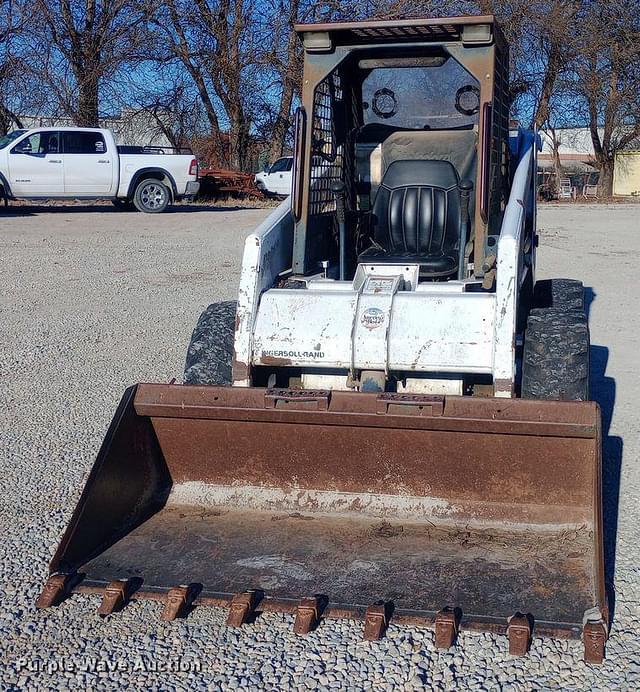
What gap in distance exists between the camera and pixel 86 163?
66.7ft

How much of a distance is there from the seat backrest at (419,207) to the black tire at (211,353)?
4.31 ft

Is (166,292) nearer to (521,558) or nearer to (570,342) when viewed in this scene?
(570,342)

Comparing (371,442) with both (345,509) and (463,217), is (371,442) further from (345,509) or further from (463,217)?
(463,217)

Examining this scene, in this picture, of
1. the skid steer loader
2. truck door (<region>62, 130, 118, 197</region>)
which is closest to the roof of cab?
the skid steer loader

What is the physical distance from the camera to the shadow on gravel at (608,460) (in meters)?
4.00

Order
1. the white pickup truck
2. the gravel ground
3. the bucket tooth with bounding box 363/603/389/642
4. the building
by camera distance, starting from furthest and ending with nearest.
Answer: the building, the white pickup truck, the bucket tooth with bounding box 363/603/389/642, the gravel ground

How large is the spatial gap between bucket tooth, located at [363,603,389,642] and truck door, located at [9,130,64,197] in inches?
721

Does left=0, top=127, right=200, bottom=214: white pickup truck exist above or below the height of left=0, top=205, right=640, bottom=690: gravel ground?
above

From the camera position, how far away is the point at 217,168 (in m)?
32.9

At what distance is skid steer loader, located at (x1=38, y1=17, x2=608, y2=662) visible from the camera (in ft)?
12.0

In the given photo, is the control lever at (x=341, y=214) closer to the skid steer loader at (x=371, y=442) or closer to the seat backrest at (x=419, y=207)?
the skid steer loader at (x=371, y=442)

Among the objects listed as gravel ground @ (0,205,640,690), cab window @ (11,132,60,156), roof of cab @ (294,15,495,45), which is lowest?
gravel ground @ (0,205,640,690)

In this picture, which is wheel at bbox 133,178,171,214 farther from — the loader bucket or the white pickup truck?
Result: the loader bucket

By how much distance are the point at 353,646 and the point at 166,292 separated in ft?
25.1
